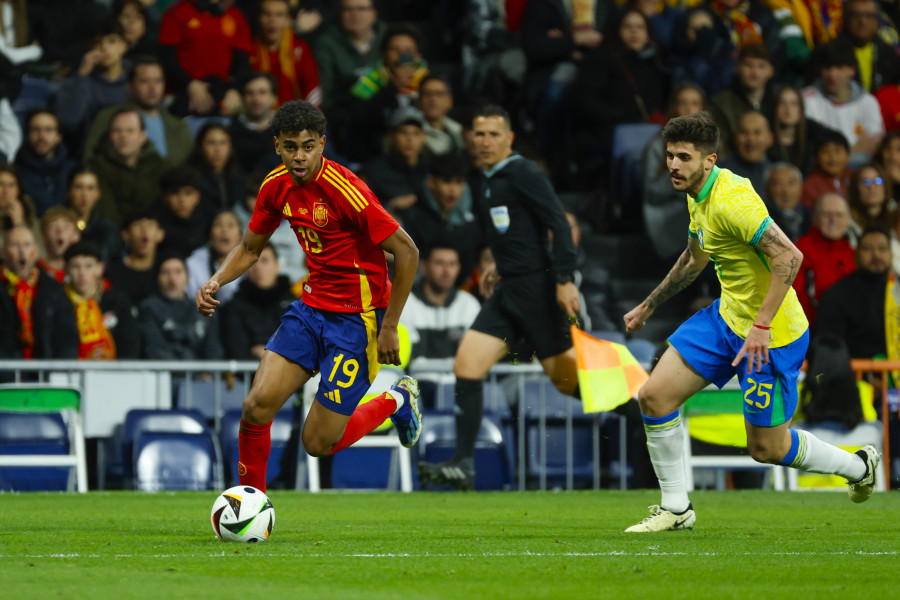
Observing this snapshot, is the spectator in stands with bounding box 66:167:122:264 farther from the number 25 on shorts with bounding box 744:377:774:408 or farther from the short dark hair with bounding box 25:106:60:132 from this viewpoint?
the number 25 on shorts with bounding box 744:377:774:408

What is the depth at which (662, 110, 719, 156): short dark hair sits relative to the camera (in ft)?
23.3

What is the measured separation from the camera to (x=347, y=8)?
50.6 ft

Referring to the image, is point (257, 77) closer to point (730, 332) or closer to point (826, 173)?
point (826, 173)

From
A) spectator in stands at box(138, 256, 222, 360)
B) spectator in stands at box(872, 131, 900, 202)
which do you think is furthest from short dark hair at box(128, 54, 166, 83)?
spectator in stands at box(872, 131, 900, 202)

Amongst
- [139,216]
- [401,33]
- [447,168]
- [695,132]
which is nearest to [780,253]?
[695,132]

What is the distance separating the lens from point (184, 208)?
13242mm

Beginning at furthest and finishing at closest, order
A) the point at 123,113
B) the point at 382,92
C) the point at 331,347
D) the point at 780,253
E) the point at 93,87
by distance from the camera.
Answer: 1. the point at 382,92
2. the point at 93,87
3. the point at 123,113
4. the point at 331,347
5. the point at 780,253

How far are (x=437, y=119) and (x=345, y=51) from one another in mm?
1531

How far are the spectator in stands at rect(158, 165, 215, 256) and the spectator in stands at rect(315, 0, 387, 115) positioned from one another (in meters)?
2.48

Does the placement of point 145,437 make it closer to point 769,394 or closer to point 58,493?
point 58,493

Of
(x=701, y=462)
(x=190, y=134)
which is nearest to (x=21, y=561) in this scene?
(x=701, y=462)

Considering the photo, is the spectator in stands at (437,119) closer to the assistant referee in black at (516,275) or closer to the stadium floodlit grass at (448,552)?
the assistant referee in black at (516,275)

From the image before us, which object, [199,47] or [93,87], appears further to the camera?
[199,47]

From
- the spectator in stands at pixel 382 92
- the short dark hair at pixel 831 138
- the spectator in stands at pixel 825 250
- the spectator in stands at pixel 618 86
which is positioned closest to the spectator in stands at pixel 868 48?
the short dark hair at pixel 831 138
